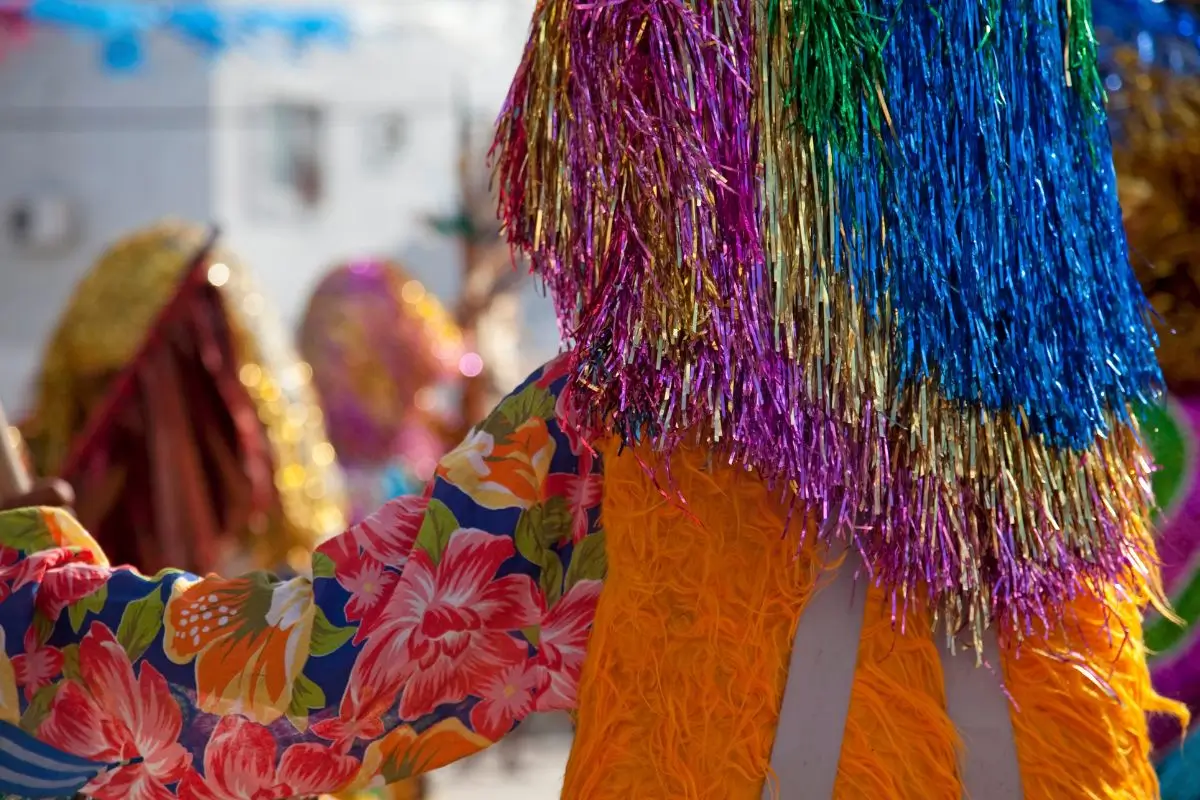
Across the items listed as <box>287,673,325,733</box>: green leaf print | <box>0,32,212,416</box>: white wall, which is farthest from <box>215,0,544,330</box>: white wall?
<box>287,673,325,733</box>: green leaf print

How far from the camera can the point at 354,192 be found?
36.2 ft

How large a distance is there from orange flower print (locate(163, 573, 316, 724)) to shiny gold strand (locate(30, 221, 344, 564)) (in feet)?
4.78

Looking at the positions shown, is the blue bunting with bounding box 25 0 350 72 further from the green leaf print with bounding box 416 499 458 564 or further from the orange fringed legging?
the orange fringed legging

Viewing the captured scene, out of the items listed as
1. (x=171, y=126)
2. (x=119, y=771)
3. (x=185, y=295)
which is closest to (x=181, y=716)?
(x=119, y=771)

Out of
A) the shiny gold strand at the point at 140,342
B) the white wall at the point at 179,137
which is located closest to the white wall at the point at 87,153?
the white wall at the point at 179,137

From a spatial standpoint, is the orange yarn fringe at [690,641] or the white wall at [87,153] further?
the white wall at [87,153]

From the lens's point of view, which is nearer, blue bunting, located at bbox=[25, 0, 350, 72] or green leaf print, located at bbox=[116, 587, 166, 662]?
green leaf print, located at bbox=[116, 587, 166, 662]

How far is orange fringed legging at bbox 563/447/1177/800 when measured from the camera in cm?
110

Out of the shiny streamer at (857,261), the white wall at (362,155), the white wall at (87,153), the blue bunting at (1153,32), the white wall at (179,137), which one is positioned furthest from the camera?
the white wall at (362,155)

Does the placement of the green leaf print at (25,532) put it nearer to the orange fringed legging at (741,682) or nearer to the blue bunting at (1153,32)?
the orange fringed legging at (741,682)

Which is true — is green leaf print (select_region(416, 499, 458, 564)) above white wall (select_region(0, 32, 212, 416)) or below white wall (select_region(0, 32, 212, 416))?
above

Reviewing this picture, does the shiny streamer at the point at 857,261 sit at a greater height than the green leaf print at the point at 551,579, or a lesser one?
greater

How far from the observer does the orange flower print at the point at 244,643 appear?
120 centimetres

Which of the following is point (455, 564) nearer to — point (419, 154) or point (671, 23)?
point (671, 23)
